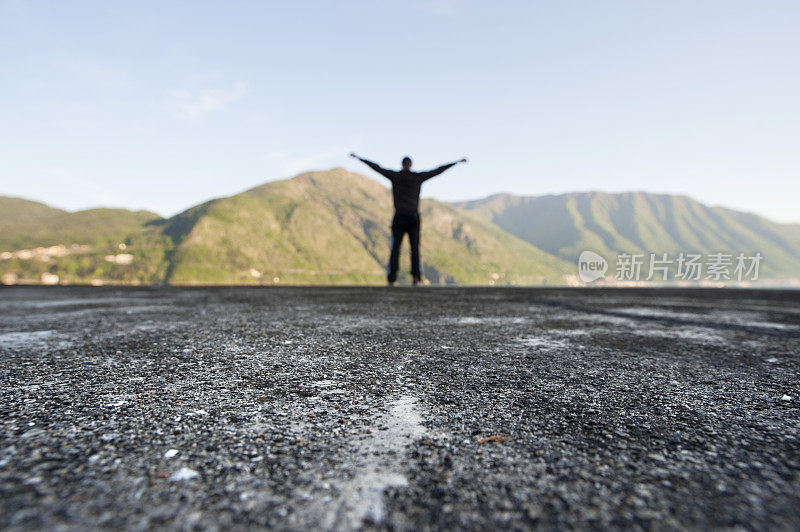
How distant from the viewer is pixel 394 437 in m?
1.94

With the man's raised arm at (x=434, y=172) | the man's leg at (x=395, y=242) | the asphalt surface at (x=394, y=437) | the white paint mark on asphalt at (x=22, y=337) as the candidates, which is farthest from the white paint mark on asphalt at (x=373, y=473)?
the man's raised arm at (x=434, y=172)

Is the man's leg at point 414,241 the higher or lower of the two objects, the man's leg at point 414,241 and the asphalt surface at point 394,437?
the higher

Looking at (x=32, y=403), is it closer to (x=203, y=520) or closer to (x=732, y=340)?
(x=203, y=520)

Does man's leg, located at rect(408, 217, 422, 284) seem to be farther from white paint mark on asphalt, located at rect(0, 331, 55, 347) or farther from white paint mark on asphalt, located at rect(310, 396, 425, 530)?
white paint mark on asphalt, located at rect(310, 396, 425, 530)

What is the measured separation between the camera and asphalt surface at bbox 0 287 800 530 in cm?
132

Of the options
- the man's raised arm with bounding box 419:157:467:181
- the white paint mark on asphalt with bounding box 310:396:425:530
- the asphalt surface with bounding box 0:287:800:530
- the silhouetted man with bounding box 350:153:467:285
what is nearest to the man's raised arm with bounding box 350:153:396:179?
the silhouetted man with bounding box 350:153:467:285

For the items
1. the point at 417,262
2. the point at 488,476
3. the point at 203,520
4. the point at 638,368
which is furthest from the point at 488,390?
the point at 417,262

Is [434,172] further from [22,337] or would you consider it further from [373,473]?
[373,473]

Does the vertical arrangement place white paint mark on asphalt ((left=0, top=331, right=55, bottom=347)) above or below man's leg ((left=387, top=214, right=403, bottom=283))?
below

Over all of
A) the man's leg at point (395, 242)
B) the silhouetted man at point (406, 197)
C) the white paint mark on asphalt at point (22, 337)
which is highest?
the silhouetted man at point (406, 197)

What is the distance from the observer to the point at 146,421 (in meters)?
2.06

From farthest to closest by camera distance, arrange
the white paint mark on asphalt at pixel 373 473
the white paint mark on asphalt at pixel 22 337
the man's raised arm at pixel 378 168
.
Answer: the man's raised arm at pixel 378 168, the white paint mark on asphalt at pixel 22 337, the white paint mark on asphalt at pixel 373 473

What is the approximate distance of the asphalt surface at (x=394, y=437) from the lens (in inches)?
52.1

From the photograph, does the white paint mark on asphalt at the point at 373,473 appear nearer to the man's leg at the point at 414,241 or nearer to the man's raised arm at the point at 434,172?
the man's leg at the point at 414,241
